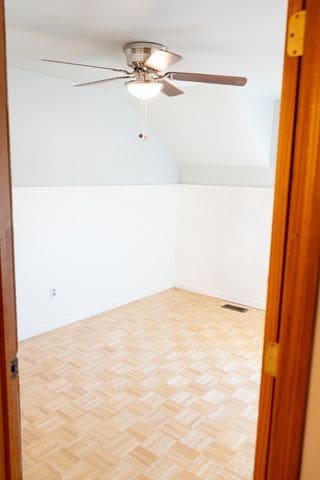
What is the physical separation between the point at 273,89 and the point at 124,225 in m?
2.13

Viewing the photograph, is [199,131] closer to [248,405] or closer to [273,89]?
[273,89]

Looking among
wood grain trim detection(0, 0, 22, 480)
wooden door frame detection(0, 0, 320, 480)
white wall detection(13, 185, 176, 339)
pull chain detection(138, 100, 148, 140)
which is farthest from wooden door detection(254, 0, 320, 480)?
pull chain detection(138, 100, 148, 140)

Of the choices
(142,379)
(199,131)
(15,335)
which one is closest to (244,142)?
(199,131)

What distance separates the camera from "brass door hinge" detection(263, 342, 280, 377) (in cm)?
92

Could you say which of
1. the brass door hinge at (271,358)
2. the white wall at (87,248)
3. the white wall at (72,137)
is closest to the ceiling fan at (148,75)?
the white wall at (72,137)

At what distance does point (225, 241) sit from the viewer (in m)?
4.76

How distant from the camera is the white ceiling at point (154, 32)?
77.6 inches

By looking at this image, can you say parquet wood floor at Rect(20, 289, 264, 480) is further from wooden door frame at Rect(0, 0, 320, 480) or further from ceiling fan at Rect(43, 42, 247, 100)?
ceiling fan at Rect(43, 42, 247, 100)

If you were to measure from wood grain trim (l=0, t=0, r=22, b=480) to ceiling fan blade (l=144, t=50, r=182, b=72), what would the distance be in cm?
137

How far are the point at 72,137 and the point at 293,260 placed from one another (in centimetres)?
330

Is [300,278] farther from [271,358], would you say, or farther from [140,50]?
[140,50]

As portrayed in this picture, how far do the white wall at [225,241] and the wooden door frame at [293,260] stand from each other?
3.58 metres

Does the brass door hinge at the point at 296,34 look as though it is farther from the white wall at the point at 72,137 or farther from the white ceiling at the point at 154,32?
the white wall at the point at 72,137

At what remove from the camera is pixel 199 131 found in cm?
433
